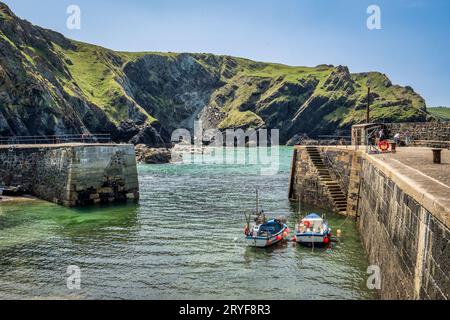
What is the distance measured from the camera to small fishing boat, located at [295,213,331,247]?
2614 cm

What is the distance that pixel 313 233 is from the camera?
26.1 meters

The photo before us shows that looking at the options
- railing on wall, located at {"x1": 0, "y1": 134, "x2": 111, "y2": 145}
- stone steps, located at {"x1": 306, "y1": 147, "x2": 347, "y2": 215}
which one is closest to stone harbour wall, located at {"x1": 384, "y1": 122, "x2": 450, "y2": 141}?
stone steps, located at {"x1": 306, "y1": 147, "x2": 347, "y2": 215}

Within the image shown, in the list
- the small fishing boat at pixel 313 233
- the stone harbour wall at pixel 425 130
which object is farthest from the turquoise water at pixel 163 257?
the stone harbour wall at pixel 425 130

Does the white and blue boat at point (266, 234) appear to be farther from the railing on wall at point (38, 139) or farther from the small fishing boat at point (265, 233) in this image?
the railing on wall at point (38, 139)

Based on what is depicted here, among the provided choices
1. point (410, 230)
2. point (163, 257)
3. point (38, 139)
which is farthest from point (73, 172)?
point (410, 230)

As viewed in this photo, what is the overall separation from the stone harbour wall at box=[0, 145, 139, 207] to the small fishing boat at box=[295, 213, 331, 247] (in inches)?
890

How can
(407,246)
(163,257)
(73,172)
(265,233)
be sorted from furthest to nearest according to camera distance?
(73,172), (265,233), (163,257), (407,246)

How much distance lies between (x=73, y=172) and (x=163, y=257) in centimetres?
1969

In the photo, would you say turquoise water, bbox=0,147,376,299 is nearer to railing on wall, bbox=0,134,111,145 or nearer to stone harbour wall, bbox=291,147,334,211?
stone harbour wall, bbox=291,147,334,211

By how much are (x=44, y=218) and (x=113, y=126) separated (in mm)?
110620

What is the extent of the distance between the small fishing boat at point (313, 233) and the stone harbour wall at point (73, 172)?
890 inches

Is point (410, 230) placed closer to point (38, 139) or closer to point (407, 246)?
point (407, 246)
